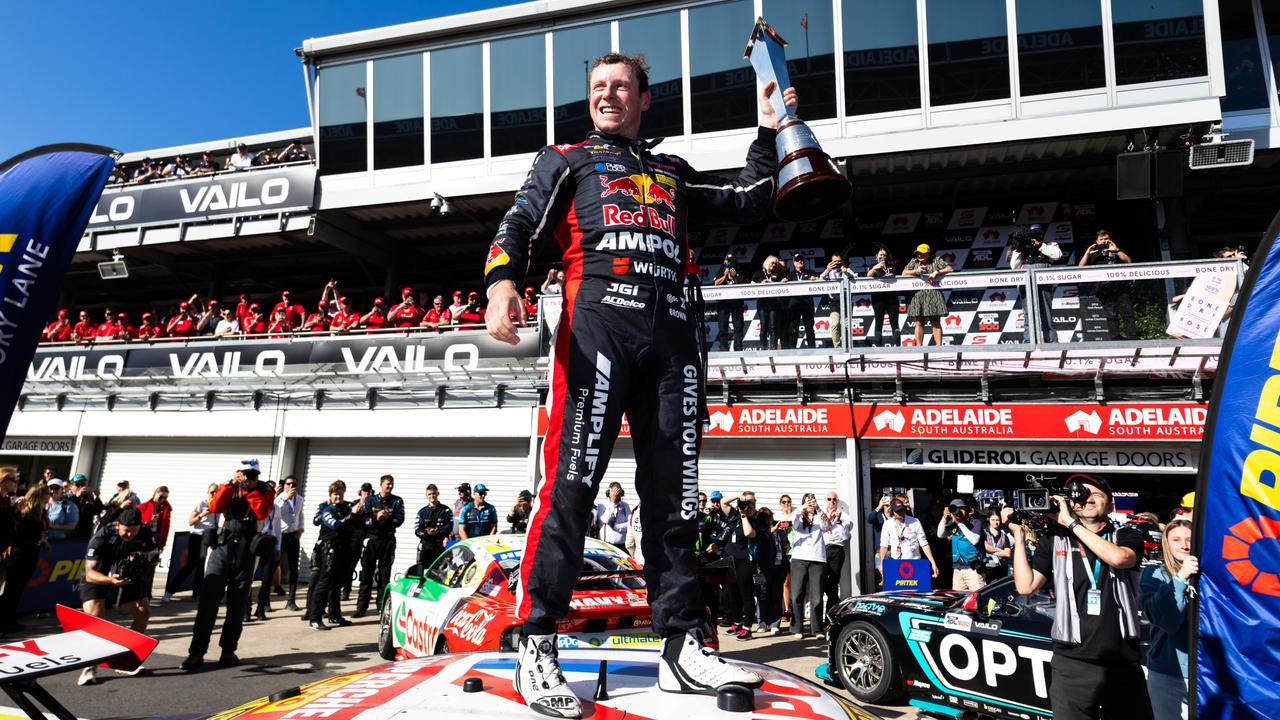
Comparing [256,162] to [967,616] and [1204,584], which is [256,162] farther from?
[1204,584]

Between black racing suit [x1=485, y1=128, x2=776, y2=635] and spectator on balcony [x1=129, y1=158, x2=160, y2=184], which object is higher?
spectator on balcony [x1=129, y1=158, x2=160, y2=184]

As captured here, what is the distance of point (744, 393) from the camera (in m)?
14.1

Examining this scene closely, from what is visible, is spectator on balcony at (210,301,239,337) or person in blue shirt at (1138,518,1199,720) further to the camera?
spectator on balcony at (210,301,239,337)

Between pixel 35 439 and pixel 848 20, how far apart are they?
22431 millimetres

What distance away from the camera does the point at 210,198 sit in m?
19.4

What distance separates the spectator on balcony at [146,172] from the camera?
21331 millimetres

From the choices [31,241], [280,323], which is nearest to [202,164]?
[280,323]

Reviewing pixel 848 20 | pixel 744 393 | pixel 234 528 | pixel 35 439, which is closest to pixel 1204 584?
pixel 234 528

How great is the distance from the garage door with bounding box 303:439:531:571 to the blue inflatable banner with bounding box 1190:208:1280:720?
14175 mm

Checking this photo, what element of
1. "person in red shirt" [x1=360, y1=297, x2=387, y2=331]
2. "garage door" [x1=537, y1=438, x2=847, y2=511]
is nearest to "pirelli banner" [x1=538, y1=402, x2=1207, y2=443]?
"garage door" [x1=537, y1=438, x2=847, y2=511]

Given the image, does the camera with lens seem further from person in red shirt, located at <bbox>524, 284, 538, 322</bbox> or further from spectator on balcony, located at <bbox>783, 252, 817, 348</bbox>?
spectator on balcony, located at <bbox>783, 252, 817, 348</bbox>

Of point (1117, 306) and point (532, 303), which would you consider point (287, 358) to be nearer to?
point (532, 303)

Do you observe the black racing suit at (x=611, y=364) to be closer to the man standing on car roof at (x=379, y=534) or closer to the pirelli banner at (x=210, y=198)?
the man standing on car roof at (x=379, y=534)

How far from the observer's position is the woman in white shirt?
1068 cm
